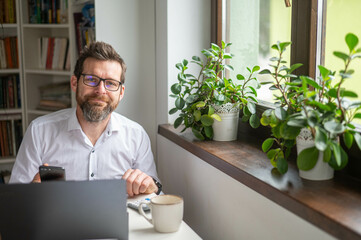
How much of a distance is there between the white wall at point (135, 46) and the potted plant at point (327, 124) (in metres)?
1.31

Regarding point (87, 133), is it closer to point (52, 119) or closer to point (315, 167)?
point (52, 119)

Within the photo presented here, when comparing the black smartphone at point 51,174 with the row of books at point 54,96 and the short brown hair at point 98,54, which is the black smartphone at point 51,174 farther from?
the row of books at point 54,96

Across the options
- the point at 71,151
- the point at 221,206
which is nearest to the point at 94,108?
the point at 71,151

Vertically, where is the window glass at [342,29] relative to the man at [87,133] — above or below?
above

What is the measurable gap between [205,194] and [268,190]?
1.74 feet

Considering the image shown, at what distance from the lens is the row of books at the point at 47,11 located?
3482 mm

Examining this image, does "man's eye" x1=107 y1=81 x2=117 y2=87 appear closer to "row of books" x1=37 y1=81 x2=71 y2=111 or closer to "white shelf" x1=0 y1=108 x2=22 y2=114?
"row of books" x1=37 y1=81 x2=71 y2=111

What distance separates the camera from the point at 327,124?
3.69 ft

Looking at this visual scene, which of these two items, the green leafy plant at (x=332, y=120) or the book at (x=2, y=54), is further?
the book at (x=2, y=54)

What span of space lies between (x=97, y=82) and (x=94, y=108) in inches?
4.7

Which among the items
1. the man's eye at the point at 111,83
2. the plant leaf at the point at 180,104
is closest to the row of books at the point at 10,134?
the man's eye at the point at 111,83

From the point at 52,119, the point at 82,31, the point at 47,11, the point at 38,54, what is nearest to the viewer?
the point at 52,119

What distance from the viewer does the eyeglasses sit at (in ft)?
6.44

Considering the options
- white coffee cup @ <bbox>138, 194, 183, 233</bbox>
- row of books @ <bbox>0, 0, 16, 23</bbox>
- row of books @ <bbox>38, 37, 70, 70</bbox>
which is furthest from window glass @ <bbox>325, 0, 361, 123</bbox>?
row of books @ <bbox>0, 0, 16, 23</bbox>
